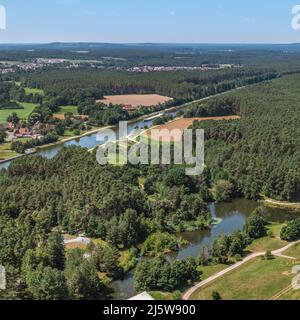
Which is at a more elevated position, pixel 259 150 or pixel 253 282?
pixel 259 150

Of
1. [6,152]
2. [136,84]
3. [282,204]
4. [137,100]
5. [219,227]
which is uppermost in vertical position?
[136,84]

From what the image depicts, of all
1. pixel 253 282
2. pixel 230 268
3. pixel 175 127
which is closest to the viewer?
pixel 253 282

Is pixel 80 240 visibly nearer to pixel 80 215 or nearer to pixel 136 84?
pixel 80 215

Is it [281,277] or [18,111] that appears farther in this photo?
[18,111]

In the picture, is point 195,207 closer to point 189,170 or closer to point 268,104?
point 189,170

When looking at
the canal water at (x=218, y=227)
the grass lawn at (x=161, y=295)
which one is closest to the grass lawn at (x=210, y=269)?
the canal water at (x=218, y=227)

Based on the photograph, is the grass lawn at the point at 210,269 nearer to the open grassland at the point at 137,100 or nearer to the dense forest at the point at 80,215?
the dense forest at the point at 80,215

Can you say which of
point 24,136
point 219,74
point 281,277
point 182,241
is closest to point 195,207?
point 182,241

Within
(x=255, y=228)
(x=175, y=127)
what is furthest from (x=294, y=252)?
(x=175, y=127)
